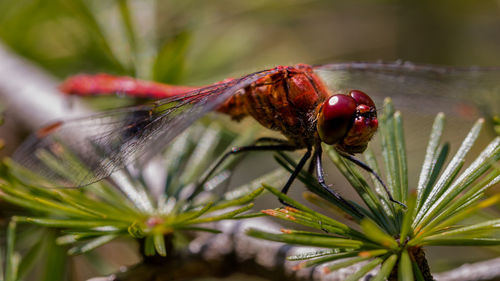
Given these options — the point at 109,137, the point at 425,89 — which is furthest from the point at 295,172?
the point at 425,89

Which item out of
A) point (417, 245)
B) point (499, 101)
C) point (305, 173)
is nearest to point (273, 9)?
point (499, 101)

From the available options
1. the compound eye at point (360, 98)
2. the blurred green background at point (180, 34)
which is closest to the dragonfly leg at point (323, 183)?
the compound eye at point (360, 98)

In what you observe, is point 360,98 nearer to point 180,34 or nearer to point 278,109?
point 278,109

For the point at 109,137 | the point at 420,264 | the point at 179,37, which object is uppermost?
the point at 179,37

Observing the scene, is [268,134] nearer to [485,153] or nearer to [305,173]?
[305,173]

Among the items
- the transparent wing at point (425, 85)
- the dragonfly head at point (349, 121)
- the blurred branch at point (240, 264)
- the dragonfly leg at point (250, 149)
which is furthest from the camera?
the transparent wing at point (425, 85)

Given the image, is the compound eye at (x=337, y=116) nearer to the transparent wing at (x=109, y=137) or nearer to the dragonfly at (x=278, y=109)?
the dragonfly at (x=278, y=109)

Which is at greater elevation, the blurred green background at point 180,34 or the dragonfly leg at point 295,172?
Answer: the blurred green background at point 180,34

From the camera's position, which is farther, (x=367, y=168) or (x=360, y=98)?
(x=360, y=98)
